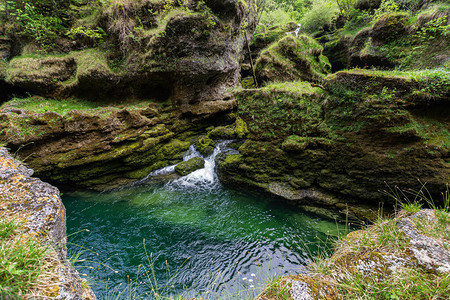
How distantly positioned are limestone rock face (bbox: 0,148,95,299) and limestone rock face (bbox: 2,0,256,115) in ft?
28.7

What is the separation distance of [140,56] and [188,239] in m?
9.70

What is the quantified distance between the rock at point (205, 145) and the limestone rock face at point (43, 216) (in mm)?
7987

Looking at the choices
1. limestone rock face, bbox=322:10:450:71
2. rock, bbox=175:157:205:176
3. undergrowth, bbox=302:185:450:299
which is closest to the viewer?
undergrowth, bbox=302:185:450:299

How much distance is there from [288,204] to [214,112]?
25.4 feet

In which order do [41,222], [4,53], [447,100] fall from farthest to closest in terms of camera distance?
[4,53]
[447,100]
[41,222]

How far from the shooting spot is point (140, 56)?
9.30 metres

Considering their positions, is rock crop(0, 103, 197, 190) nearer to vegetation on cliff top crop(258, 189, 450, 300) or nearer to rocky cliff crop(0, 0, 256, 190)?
rocky cliff crop(0, 0, 256, 190)

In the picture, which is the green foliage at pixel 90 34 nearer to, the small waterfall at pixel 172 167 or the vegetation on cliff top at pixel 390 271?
the small waterfall at pixel 172 167

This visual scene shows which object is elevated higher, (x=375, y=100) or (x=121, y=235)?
(x=375, y=100)

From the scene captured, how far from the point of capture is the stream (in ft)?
13.2

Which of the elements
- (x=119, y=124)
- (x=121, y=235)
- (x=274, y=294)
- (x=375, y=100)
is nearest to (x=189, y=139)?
(x=119, y=124)

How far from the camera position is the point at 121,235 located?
5.54 m

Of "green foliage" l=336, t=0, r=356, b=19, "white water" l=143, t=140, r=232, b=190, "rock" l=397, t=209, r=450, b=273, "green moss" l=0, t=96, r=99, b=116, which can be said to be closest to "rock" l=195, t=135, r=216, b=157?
"white water" l=143, t=140, r=232, b=190

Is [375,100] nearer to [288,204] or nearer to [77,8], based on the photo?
[288,204]
